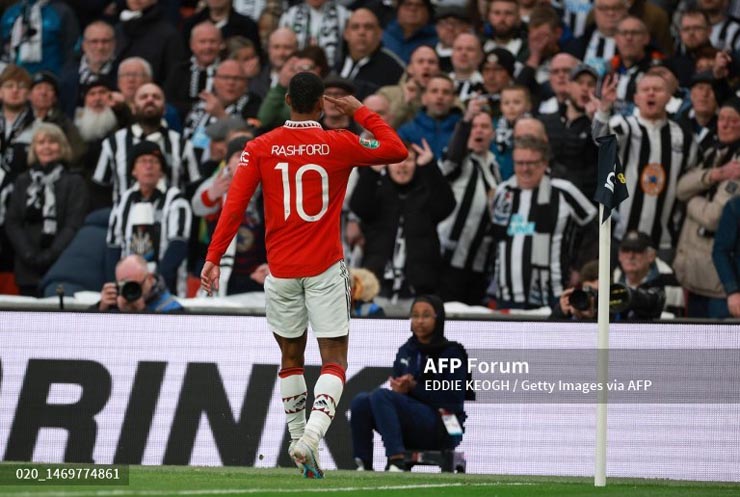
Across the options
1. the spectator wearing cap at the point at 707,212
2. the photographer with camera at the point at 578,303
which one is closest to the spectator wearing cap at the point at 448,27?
the spectator wearing cap at the point at 707,212

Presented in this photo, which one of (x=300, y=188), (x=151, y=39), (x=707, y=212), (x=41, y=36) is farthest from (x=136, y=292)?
(x=41, y=36)

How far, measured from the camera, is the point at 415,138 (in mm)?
16062

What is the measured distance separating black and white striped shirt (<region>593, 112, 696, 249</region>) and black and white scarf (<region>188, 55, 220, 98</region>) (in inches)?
195

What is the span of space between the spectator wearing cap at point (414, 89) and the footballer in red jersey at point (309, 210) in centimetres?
621

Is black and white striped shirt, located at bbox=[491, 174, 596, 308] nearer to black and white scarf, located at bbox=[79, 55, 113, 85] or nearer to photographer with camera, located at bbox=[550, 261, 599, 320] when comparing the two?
photographer with camera, located at bbox=[550, 261, 599, 320]

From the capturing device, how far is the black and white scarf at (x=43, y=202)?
16453 mm

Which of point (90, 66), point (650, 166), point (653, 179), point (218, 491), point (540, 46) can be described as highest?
point (540, 46)

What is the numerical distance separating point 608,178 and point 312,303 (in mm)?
2063

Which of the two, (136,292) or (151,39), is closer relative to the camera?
(136,292)

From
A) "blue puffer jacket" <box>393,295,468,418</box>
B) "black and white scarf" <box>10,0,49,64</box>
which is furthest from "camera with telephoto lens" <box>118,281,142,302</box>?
"black and white scarf" <box>10,0,49,64</box>

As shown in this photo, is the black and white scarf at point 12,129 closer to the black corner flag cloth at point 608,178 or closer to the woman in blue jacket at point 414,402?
the woman in blue jacket at point 414,402

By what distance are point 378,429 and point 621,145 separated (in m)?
4.51

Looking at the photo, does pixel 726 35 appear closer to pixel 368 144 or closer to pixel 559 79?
pixel 559 79

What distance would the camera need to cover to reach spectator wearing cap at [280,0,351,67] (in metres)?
17.9
